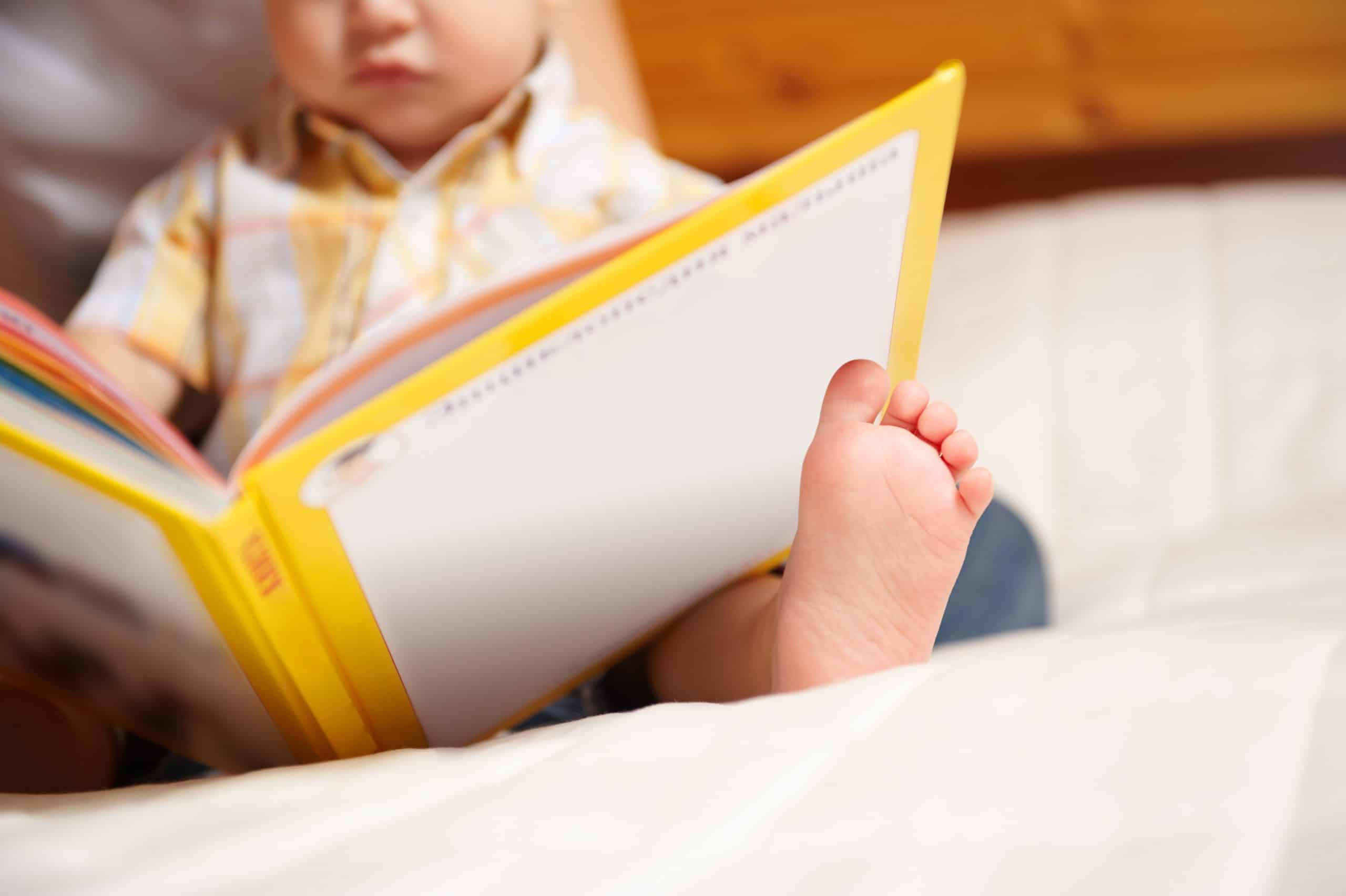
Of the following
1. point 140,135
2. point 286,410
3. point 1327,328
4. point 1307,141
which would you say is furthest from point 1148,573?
point 1307,141

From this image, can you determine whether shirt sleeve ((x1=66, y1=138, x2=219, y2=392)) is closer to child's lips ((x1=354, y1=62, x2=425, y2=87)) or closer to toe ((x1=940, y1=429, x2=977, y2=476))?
child's lips ((x1=354, y1=62, x2=425, y2=87))

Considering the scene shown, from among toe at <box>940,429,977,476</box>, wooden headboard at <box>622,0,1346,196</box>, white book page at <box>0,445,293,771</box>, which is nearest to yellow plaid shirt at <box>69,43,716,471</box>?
white book page at <box>0,445,293,771</box>

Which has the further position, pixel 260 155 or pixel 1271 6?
pixel 1271 6

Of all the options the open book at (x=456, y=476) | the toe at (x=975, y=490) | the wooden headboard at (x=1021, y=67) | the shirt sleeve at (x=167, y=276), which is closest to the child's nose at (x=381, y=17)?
the shirt sleeve at (x=167, y=276)

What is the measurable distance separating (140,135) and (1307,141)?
1584mm

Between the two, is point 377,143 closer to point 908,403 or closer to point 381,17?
point 381,17

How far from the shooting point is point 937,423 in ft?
1.43

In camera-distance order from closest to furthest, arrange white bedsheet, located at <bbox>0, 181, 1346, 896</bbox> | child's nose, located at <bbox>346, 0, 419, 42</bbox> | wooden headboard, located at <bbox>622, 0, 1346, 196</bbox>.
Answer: white bedsheet, located at <bbox>0, 181, 1346, 896</bbox>, child's nose, located at <bbox>346, 0, 419, 42</bbox>, wooden headboard, located at <bbox>622, 0, 1346, 196</bbox>

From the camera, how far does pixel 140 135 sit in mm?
752

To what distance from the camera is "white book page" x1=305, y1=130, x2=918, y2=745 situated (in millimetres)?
379

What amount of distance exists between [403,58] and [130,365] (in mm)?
262

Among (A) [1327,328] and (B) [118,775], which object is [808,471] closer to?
(B) [118,775]

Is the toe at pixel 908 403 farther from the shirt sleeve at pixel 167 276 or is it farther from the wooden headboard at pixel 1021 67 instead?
the wooden headboard at pixel 1021 67

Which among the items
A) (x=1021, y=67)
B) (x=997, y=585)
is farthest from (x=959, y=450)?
(x=1021, y=67)
